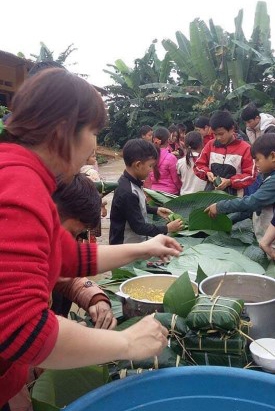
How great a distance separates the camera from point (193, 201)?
3154 millimetres

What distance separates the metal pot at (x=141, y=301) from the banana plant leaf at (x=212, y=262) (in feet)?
1.20

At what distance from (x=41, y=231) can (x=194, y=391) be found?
60 cm

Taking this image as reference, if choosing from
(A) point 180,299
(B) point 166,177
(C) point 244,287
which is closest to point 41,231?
(A) point 180,299

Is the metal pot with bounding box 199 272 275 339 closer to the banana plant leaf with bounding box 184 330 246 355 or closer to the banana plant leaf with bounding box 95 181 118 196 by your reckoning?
the banana plant leaf with bounding box 184 330 246 355

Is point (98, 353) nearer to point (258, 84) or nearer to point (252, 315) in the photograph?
point (252, 315)

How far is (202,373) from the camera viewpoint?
1.09 m

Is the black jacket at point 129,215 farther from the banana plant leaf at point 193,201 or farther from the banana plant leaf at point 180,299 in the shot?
the banana plant leaf at point 180,299

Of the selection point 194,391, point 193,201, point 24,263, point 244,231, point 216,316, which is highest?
point 24,263

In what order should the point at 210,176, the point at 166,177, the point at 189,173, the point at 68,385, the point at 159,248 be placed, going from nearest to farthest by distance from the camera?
1. the point at 68,385
2. the point at 159,248
3. the point at 210,176
4. the point at 189,173
5. the point at 166,177

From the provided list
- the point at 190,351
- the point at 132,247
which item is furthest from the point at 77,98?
the point at 190,351

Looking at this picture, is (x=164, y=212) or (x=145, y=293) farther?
(x=164, y=212)

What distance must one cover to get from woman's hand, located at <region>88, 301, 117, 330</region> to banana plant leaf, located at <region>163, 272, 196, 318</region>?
0.77 ft

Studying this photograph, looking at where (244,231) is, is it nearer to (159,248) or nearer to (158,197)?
(158,197)

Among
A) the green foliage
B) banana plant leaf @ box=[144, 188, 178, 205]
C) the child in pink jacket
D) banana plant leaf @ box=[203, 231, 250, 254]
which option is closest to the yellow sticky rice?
banana plant leaf @ box=[203, 231, 250, 254]
